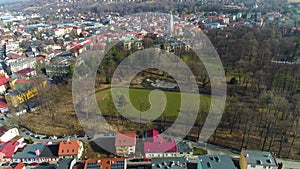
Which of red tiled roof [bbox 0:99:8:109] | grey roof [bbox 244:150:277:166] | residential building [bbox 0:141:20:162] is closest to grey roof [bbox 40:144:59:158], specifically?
residential building [bbox 0:141:20:162]

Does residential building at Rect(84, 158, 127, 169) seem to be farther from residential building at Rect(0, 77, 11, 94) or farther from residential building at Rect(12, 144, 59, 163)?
residential building at Rect(0, 77, 11, 94)

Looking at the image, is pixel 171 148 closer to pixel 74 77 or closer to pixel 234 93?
pixel 234 93

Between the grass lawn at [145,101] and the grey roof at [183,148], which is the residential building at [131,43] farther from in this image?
the grey roof at [183,148]

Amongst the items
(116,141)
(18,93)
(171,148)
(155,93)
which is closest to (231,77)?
(155,93)

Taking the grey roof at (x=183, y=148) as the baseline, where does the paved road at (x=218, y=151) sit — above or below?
below

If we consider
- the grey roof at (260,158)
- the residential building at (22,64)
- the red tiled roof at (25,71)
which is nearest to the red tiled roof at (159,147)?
the grey roof at (260,158)

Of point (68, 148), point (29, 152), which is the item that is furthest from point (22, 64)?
point (68, 148)
